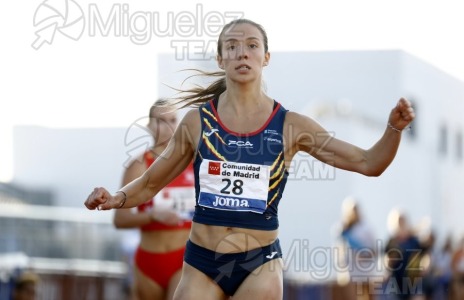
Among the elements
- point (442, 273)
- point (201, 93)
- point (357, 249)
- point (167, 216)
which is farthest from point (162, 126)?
point (442, 273)

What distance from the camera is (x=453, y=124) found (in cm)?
3114

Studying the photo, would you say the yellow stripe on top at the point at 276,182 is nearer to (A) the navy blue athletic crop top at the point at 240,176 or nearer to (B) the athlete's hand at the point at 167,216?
(A) the navy blue athletic crop top at the point at 240,176

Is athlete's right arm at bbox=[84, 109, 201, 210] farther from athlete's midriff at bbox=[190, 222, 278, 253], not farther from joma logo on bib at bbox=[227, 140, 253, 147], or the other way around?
athlete's midriff at bbox=[190, 222, 278, 253]

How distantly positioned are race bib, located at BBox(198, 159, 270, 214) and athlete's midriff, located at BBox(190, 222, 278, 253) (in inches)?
5.1

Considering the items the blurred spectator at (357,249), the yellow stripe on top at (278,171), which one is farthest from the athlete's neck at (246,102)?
the blurred spectator at (357,249)

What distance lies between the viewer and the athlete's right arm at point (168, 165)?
6.38m

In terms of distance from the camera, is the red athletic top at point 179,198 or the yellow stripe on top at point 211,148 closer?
the yellow stripe on top at point 211,148

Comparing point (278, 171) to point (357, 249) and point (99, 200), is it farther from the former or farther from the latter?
point (357, 249)

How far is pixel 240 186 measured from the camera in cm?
613

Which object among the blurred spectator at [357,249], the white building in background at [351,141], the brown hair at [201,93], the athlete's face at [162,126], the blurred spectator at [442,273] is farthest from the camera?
the white building in background at [351,141]

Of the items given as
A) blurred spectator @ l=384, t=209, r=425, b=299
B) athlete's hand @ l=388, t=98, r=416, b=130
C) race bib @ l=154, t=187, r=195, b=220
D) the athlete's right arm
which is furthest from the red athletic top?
blurred spectator @ l=384, t=209, r=425, b=299

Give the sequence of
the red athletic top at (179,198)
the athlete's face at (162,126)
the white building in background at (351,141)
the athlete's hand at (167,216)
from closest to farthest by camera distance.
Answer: the athlete's hand at (167,216) < the red athletic top at (179,198) < the athlete's face at (162,126) < the white building in background at (351,141)

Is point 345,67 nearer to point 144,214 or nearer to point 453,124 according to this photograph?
point 453,124

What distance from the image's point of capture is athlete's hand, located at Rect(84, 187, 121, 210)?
20.2ft
